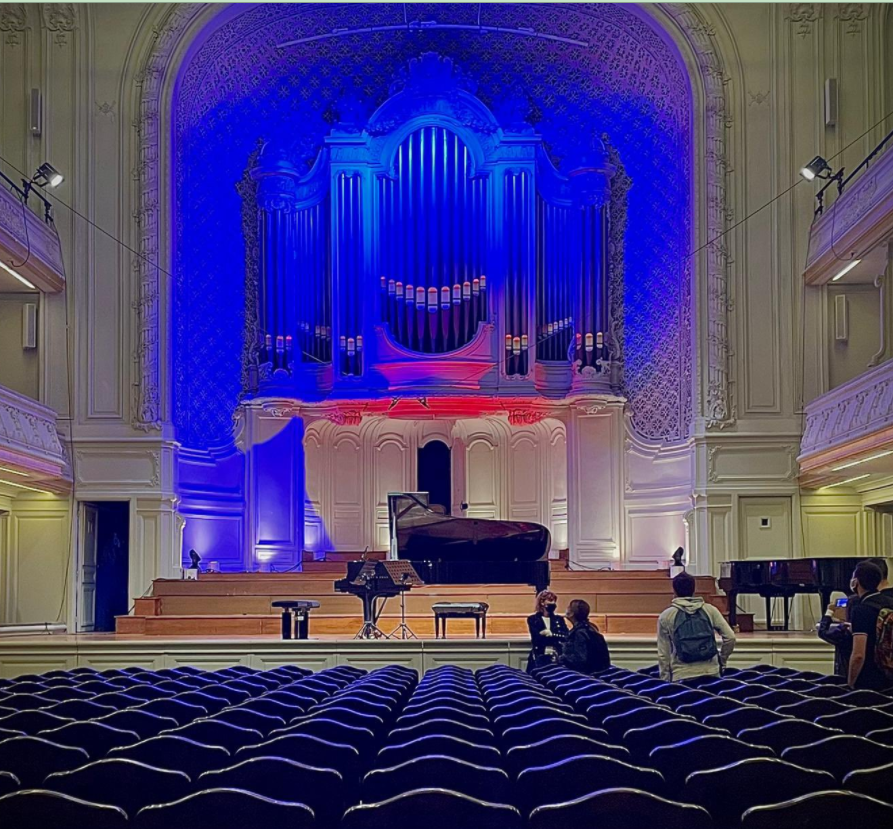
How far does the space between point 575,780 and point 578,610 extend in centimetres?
465

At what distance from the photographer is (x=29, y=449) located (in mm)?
14320

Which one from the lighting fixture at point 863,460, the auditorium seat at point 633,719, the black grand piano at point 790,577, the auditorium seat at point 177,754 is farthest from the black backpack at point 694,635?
the lighting fixture at point 863,460

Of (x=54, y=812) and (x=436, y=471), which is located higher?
(x=436, y=471)

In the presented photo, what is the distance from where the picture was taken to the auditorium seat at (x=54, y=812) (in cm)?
335

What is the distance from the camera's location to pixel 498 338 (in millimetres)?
17375

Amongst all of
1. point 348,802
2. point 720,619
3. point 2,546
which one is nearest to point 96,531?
point 2,546

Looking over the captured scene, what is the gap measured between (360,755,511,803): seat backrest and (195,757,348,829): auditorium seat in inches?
5.0

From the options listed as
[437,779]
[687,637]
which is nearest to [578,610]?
[687,637]

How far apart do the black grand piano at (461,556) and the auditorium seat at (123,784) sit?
8.58 m

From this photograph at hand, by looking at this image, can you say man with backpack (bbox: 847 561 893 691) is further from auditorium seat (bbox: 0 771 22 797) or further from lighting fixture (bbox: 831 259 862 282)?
lighting fixture (bbox: 831 259 862 282)

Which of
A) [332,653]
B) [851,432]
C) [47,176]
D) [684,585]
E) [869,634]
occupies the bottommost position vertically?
[332,653]

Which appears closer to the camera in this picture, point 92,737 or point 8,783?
point 8,783

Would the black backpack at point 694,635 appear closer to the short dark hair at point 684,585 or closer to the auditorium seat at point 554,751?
the short dark hair at point 684,585

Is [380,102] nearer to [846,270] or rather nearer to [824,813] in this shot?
[846,270]
